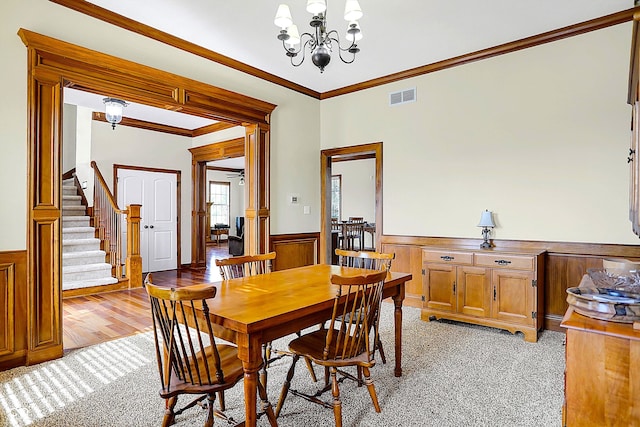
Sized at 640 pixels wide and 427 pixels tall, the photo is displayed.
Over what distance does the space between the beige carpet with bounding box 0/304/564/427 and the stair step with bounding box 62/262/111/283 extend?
273 cm

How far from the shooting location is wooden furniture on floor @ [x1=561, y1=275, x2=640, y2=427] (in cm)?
124

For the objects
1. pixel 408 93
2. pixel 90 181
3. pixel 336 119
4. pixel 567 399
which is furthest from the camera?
pixel 90 181

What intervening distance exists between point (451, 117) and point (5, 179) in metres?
4.41

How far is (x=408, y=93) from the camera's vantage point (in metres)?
4.77

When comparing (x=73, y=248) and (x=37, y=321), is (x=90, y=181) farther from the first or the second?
(x=37, y=321)

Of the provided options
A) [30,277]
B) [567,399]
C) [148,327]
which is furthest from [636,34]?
[148,327]

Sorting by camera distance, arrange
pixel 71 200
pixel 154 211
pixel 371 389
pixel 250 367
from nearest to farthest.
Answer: pixel 250 367 → pixel 371 389 → pixel 71 200 → pixel 154 211

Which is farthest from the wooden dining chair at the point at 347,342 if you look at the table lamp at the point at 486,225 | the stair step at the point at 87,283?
the stair step at the point at 87,283

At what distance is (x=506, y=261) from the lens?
3.59 metres

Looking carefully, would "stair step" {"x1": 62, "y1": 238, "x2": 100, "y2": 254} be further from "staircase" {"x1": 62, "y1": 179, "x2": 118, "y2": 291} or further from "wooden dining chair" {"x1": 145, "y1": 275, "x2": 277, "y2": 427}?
"wooden dining chair" {"x1": 145, "y1": 275, "x2": 277, "y2": 427}

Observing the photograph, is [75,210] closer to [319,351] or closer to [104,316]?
[104,316]

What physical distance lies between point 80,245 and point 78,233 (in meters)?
0.32

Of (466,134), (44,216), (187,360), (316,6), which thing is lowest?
(187,360)

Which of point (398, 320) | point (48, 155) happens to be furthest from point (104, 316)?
point (398, 320)
